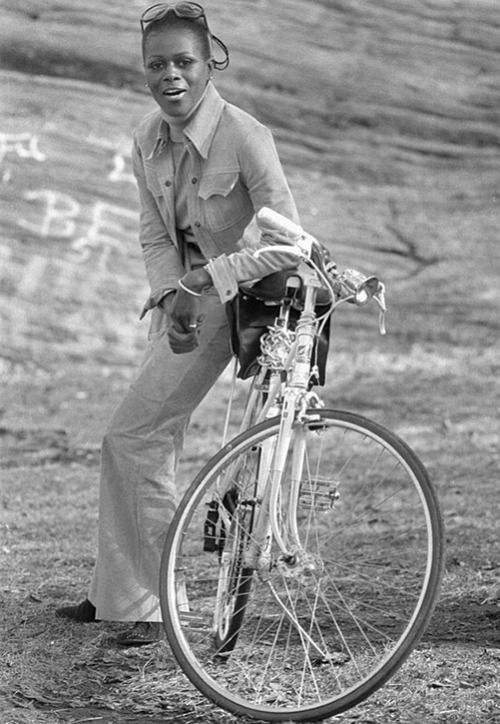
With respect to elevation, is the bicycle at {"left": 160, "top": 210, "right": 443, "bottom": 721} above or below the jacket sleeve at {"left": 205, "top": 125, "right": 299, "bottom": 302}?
below

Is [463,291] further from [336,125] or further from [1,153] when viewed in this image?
[1,153]

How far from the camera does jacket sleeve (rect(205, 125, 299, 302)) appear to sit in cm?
349

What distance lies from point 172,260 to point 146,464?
0.66 m

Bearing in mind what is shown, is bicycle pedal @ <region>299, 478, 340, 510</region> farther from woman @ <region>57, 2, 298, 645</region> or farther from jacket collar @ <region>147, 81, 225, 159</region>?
jacket collar @ <region>147, 81, 225, 159</region>

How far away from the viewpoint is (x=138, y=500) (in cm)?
400

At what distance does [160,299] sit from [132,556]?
0.85 metres

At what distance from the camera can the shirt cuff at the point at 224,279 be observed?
3.48 metres

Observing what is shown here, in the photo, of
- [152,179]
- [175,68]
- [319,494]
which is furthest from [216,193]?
[319,494]

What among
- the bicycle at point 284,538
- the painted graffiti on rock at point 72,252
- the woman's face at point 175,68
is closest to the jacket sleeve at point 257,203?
the bicycle at point 284,538

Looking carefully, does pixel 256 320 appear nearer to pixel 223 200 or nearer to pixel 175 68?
pixel 223 200

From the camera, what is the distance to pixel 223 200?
12.6ft

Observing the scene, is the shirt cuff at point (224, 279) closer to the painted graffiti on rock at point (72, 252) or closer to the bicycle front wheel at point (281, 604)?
the bicycle front wheel at point (281, 604)

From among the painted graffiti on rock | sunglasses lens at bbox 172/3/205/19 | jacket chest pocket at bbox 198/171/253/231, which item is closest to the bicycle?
jacket chest pocket at bbox 198/171/253/231

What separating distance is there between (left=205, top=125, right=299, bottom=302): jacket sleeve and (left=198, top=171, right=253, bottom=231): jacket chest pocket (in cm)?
4
